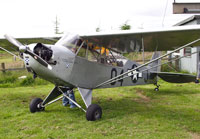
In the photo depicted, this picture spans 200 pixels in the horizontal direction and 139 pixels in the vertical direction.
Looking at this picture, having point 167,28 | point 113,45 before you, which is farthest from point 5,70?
point 167,28

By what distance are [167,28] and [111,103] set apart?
309 centimetres

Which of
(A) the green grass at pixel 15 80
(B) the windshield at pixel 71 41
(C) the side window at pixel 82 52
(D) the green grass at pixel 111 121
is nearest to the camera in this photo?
(D) the green grass at pixel 111 121

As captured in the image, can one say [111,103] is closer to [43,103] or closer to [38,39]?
[43,103]

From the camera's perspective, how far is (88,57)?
554 cm

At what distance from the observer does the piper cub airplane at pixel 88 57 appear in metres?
4.44

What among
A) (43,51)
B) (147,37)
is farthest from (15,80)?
(147,37)

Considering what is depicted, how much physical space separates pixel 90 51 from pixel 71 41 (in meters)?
0.70

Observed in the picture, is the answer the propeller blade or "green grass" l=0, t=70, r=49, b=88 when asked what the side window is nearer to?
the propeller blade

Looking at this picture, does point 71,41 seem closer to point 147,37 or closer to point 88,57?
point 88,57

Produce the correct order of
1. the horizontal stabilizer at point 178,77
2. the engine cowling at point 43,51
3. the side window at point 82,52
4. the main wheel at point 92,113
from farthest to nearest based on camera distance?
the horizontal stabilizer at point 178,77 < the side window at point 82,52 < the main wheel at point 92,113 < the engine cowling at point 43,51

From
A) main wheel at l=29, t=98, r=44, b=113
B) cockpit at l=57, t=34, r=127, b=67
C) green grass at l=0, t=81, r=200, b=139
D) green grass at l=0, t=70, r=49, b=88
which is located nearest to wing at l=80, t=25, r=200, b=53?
cockpit at l=57, t=34, r=127, b=67

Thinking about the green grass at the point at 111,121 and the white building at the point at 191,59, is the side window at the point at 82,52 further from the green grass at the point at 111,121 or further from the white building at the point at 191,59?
the white building at the point at 191,59

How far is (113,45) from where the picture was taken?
617 cm

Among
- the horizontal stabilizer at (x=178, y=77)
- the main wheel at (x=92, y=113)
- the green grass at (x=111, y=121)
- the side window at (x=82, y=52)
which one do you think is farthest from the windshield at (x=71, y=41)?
the horizontal stabilizer at (x=178, y=77)
